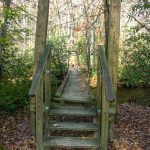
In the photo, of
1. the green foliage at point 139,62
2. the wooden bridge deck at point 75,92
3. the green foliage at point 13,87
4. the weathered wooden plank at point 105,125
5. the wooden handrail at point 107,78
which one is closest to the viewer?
the wooden handrail at point 107,78

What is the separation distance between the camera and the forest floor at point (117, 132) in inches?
297

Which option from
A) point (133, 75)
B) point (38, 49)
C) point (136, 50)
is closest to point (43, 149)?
point (38, 49)

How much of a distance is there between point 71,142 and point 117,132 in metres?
1.72

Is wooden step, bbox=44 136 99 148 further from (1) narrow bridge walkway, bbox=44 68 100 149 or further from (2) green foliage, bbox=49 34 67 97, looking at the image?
(2) green foliage, bbox=49 34 67 97

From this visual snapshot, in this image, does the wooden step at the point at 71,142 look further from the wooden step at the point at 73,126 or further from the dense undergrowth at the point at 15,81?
the dense undergrowth at the point at 15,81

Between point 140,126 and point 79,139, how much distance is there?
2.46m

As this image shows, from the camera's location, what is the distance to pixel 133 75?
12.8 metres

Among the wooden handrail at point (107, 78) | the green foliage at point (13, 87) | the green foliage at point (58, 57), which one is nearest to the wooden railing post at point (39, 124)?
the wooden handrail at point (107, 78)

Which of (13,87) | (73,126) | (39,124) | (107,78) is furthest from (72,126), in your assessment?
(13,87)

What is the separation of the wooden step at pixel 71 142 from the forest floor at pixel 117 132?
1.72 ft

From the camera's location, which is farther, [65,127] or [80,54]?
[80,54]

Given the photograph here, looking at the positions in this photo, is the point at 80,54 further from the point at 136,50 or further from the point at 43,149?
the point at 43,149

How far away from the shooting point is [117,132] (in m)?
8.38

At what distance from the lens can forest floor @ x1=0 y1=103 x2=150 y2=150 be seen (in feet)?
24.8
